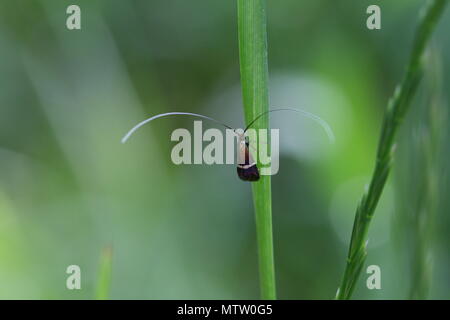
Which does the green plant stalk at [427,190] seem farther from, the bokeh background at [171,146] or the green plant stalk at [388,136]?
the bokeh background at [171,146]

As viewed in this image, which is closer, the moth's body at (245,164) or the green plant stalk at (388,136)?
the green plant stalk at (388,136)

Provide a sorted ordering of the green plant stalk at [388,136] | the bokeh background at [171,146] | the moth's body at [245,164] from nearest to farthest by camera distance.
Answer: the green plant stalk at [388,136], the moth's body at [245,164], the bokeh background at [171,146]

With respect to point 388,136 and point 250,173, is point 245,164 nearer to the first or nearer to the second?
point 250,173

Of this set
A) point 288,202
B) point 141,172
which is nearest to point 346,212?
point 288,202

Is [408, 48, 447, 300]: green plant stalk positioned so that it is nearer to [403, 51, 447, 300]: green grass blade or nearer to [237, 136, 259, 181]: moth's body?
[403, 51, 447, 300]: green grass blade

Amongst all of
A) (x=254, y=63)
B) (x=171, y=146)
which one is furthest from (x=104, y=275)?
(x=171, y=146)

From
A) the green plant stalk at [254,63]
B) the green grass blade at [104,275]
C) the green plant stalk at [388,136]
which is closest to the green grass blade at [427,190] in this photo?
the green plant stalk at [388,136]
